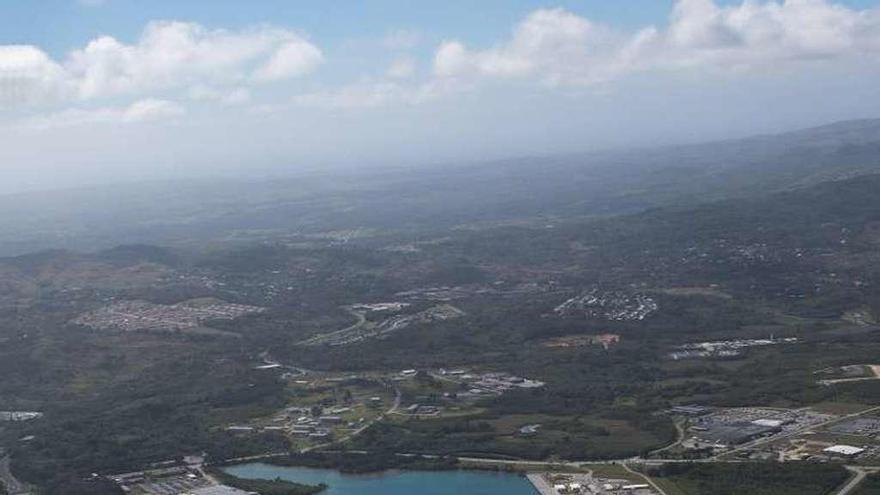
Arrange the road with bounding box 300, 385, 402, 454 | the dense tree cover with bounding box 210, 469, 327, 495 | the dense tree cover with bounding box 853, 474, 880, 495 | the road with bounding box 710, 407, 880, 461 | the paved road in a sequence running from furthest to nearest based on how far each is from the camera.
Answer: the road with bounding box 300, 385, 402, 454 → the road with bounding box 710, 407, 880, 461 → the dense tree cover with bounding box 210, 469, 327, 495 → the paved road → the dense tree cover with bounding box 853, 474, 880, 495

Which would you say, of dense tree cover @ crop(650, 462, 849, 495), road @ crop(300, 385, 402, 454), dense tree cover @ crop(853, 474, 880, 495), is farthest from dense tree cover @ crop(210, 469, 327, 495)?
dense tree cover @ crop(853, 474, 880, 495)

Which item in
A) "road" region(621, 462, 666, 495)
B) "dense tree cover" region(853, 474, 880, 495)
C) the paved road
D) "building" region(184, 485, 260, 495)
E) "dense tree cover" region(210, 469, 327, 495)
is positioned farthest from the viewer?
"dense tree cover" region(210, 469, 327, 495)

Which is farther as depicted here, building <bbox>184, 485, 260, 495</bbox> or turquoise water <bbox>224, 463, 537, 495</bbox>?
turquoise water <bbox>224, 463, 537, 495</bbox>

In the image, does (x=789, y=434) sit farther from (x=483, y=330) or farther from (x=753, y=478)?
(x=483, y=330)

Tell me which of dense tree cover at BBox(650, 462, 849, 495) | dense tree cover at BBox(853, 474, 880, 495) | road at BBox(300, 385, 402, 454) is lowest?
road at BBox(300, 385, 402, 454)

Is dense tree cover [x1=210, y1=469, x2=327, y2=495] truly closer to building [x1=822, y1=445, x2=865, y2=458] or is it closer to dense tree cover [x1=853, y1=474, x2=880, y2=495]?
building [x1=822, y1=445, x2=865, y2=458]

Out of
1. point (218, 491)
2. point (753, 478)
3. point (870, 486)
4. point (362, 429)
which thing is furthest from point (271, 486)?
point (870, 486)
